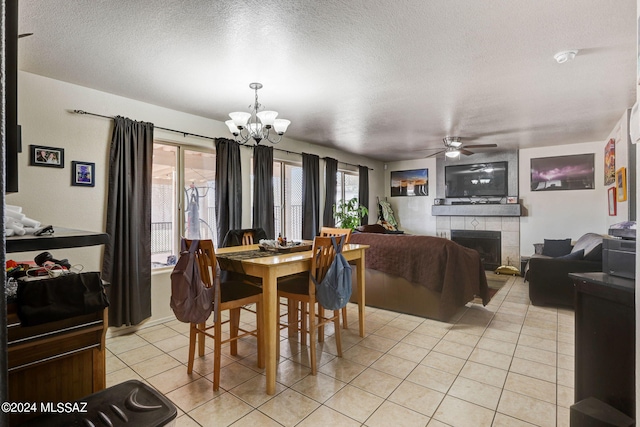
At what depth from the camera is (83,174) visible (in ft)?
10.1

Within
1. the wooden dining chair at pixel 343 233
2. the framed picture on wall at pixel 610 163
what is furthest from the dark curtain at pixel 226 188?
the framed picture on wall at pixel 610 163

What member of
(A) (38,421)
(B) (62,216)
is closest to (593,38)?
(A) (38,421)

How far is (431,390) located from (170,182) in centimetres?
345

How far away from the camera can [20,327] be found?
Result: 4.05 ft

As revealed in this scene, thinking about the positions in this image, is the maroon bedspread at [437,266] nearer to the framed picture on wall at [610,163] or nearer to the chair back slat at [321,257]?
the chair back slat at [321,257]

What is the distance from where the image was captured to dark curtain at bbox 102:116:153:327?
3182 mm

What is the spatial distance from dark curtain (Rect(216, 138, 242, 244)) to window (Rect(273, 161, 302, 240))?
2.96 feet

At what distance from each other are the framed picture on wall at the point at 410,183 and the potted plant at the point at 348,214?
171 centimetres

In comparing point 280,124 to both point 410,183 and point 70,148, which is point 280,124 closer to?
point 70,148

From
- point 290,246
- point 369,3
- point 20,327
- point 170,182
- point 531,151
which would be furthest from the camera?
point 531,151

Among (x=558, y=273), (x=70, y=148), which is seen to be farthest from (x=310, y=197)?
(x=558, y=273)

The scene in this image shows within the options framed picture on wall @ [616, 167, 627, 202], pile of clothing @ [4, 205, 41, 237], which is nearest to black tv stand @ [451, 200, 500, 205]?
framed picture on wall @ [616, 167, 627, 202]

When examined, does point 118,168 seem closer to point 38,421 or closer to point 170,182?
point 170,182

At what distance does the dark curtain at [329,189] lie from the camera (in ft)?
19.4
